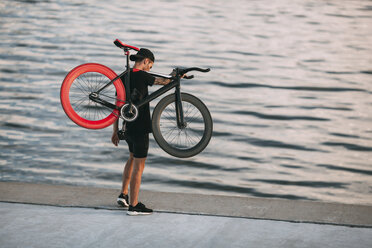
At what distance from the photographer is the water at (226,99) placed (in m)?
8.64

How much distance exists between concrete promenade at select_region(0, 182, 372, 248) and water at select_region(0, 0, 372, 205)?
2080 mm

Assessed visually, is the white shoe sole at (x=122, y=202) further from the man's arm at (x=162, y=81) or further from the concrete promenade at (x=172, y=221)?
the man's arm at (x=162, y=81)

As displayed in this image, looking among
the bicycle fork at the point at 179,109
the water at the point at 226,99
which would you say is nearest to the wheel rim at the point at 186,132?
the bicycle fork at the point at 179,109

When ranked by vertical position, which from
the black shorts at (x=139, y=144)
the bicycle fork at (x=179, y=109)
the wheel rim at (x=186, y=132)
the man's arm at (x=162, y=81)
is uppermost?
the man's arm at (x=162, y=81)

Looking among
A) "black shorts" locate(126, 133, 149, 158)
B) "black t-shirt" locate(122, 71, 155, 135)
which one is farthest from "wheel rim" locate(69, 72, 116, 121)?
"black shorts" locate(126, 133, 149, 158)

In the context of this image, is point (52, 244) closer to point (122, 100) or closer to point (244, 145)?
point (122, 100)

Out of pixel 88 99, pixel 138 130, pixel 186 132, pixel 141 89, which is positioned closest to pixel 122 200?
pixel 138 130

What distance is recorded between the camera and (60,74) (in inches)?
661

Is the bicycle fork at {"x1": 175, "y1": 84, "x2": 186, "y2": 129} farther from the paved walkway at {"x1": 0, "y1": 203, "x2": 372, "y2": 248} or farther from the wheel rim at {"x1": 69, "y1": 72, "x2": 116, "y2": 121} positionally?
the paved walkway at {"x1": 0, "y1": 203, "x2": 372, "y2": 248}

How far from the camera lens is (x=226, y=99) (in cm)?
1445

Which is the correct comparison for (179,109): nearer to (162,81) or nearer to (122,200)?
(162,81)

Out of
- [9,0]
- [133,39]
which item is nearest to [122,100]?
[133,39]

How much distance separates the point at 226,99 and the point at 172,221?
9448 mm

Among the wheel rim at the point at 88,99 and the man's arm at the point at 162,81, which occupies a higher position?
the man's arm at the point at 162,81
